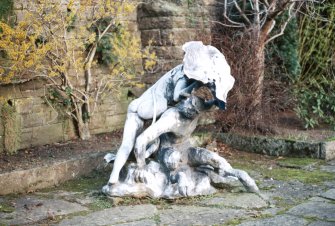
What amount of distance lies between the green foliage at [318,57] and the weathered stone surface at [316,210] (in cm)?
452

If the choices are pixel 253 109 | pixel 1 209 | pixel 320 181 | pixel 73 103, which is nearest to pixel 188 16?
pixel 253 109

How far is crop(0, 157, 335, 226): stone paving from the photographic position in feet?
16.4

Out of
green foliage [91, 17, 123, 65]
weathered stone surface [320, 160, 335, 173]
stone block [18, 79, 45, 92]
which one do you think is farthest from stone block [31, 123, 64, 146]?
weathered stone surface [320, 160, 335, 173]

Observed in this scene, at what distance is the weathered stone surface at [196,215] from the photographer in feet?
16.3

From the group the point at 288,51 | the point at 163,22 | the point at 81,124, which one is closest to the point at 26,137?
the point at 81,124

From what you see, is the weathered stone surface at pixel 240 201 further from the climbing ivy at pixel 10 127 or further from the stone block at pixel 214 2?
the stone block at pixel 214 2

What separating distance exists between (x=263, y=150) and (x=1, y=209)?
13.6 ft

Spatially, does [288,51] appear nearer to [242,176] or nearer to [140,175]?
[242,176]

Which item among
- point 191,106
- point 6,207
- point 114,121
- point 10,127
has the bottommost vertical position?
point 6,207

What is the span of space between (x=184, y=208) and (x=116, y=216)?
0.68 m

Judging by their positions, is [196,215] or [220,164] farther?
[220,164]

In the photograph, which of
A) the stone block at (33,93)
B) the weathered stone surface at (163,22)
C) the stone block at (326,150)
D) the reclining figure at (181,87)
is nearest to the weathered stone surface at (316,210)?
the reclining figure at (181,87)

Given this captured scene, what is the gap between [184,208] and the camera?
5398mm

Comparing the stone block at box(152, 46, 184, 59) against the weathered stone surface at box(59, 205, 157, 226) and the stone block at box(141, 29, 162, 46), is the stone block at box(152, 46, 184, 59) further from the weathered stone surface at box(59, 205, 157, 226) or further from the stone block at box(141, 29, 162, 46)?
the weathered stone surface at box(59, 205, 157, 226)
